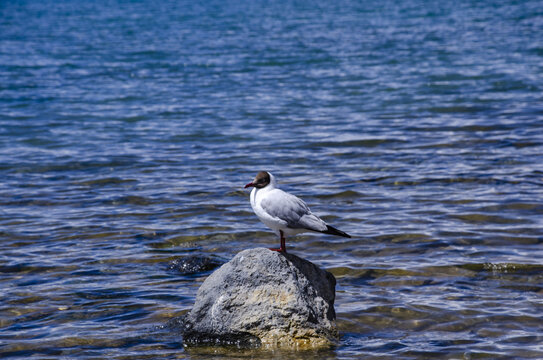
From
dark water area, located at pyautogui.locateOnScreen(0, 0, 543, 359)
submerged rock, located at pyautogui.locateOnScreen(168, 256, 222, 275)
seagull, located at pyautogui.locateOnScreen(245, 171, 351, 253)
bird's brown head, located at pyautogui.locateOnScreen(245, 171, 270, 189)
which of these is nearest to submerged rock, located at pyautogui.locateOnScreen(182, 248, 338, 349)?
dark water area, located at pyautogui.locateOnScreen(0, 0, 543, 359)

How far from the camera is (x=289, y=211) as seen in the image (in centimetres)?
730

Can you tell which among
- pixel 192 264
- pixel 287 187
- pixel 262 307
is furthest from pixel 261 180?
pixel 287 187

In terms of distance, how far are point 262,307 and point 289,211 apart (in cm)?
93

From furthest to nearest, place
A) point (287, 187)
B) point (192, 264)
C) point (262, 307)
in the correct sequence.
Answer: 1. point (287, 187)
2. point (192, 264)
3. point (262, 307)

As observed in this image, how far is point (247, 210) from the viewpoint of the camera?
12.4 m

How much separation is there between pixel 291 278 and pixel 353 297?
151 centimetres

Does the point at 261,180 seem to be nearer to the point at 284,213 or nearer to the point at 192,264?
the point at 284,213

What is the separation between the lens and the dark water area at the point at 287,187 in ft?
26.2

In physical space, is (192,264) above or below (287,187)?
below

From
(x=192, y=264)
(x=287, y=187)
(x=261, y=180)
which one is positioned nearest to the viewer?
(x=261, y=180)

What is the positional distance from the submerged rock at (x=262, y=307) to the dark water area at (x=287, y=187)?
21 cm

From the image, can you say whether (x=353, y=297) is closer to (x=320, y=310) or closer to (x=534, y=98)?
(x=320, y=310)

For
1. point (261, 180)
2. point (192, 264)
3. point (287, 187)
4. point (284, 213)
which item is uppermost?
point (261, 180)

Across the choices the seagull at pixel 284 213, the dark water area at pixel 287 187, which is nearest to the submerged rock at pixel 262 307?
the dark water area at pixel 287 187
